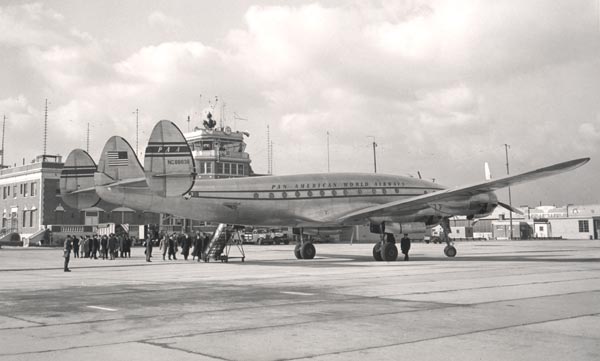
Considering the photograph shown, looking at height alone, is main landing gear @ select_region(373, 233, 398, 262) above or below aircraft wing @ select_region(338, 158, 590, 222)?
below

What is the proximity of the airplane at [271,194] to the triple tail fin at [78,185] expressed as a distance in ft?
0.15

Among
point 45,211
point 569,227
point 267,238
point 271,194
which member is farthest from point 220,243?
point 569,227

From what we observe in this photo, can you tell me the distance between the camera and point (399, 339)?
27.6 feet

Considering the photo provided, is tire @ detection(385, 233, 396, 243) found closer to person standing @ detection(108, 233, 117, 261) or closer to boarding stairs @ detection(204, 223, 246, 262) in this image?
boarding stairs @ detection(204, 223, 246, 262)

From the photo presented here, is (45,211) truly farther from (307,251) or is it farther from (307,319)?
(307,319)

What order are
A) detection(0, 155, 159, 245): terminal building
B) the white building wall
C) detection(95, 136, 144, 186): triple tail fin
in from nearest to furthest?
detection(95, 136, 144, 186): triple tail fin → detection(0, 155, 159, 245): terminal building → the white building wall

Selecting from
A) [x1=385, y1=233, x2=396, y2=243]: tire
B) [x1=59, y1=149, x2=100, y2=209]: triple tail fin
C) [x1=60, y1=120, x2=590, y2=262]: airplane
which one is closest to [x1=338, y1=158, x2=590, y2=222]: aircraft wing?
[x1=60, y1=120, x2=590, y2=262]: airplane

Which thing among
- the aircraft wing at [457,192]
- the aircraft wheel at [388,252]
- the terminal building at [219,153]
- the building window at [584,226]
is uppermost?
the terminal building at [219,153]

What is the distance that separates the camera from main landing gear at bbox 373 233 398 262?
28.1m

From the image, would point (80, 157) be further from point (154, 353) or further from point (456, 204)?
point (154, 353)

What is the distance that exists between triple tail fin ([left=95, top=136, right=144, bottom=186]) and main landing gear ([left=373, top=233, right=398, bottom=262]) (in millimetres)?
11803

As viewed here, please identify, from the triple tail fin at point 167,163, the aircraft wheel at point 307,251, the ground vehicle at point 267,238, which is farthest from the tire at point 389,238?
the ground vehicle at point 267,238

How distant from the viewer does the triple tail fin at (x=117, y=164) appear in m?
25.9

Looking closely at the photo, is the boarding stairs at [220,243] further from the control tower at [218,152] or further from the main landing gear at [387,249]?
the control tower at [218,152]
